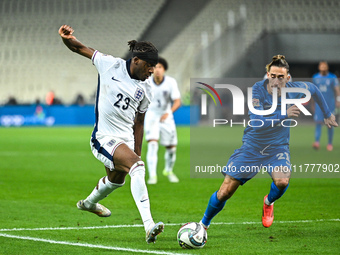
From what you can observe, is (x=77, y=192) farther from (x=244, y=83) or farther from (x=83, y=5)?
(x=83, y=5)

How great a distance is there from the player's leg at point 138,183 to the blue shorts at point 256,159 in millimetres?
937

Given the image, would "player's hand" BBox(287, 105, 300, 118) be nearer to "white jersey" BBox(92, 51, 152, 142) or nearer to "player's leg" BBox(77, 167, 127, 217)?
"white jersey" BBox(92, 51, 152, 142)

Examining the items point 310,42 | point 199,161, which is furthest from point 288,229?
point 310,42

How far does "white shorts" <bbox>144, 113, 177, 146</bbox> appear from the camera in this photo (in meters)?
11.6

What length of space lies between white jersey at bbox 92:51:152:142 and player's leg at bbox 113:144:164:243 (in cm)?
29

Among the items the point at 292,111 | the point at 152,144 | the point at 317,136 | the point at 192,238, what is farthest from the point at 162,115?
the point at 317,136

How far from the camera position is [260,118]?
254 inches

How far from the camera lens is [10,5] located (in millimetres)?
41312

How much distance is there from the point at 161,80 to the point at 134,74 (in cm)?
547

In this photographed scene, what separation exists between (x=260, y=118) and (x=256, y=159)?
0.43 m

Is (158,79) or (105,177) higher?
(158,79)

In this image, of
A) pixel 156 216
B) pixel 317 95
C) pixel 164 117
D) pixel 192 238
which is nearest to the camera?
pixel 192 238

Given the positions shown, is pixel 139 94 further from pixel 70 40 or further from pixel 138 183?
pixel 138 183

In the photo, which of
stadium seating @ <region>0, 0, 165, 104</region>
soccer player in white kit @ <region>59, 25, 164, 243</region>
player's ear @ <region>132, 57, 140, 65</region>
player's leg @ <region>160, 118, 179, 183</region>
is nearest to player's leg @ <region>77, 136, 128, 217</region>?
soccer player in white kit @ <region>59, 25, 164, 243</region>
